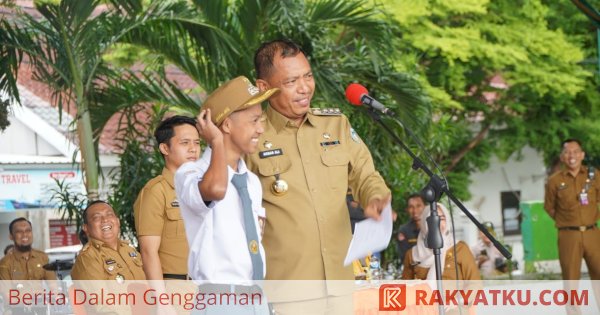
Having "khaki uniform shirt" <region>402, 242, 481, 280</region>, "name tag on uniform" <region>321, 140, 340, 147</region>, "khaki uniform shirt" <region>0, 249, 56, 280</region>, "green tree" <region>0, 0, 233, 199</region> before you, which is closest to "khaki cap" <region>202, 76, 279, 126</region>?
"name tag on uniform" <region>321, 140, 340, 147</region>

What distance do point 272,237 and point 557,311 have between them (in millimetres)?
7697

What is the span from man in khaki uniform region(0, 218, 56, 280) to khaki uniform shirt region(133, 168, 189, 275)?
4540 mm

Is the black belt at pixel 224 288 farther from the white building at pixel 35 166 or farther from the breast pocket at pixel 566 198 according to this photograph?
the white building at pixel 35 166

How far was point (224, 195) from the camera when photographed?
394 cm

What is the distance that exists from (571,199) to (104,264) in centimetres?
634

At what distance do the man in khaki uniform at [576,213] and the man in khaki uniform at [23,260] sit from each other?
539 cm

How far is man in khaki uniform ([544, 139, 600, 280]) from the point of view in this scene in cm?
1184

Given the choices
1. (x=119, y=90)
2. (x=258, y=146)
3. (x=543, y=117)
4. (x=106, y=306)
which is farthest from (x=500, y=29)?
(x=258, y=146)

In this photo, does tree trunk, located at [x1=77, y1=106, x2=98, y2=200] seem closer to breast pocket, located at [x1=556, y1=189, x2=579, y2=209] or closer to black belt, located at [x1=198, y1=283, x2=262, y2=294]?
breast pocket, located at [x1=556, y1=189, x2=579, y2=209]

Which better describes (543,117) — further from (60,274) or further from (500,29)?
(60,274)

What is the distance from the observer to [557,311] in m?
11.6

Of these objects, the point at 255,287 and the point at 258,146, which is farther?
the point at 258,146

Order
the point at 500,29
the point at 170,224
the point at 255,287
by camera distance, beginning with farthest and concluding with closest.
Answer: the point at 500,29
the point at 170,224
the point at 255,287

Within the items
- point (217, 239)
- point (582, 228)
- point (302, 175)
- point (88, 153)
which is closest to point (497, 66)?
point (582, 228)
